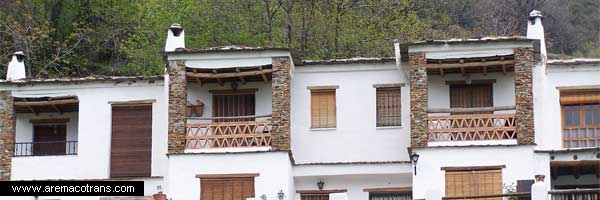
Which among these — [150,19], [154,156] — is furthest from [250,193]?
[150,19]

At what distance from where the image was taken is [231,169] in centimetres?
3416

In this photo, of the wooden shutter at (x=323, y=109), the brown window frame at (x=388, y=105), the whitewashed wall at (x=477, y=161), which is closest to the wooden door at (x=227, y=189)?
the wooden shutter at (x=323, y=109)

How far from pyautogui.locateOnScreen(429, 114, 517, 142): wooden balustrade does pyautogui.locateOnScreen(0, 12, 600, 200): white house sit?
4cm

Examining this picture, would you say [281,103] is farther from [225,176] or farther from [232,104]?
[225,176]

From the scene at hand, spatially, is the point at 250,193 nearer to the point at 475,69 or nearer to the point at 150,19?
the point at 475,69

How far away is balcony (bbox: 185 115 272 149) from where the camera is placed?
34625 mm

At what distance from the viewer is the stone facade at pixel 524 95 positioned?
33.0 metres

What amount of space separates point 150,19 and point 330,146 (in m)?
17.3

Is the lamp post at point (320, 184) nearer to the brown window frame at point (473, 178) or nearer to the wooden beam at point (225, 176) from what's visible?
the wooden beam at point (225, 176)

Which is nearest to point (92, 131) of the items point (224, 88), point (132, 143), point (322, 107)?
point (132, 143)

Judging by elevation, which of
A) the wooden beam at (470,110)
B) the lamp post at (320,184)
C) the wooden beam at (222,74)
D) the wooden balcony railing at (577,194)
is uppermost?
the wooden beam at (222,74)

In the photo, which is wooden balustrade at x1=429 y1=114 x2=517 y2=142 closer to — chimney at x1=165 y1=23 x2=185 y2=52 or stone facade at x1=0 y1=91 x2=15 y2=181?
chimney at x1=165 y1=23 x2=185 y2=52

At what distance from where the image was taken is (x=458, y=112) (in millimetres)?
34562

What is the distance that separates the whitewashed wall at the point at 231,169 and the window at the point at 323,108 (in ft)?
6.46
